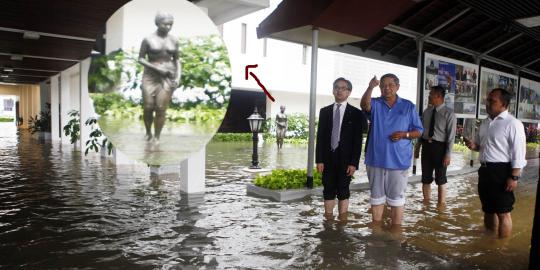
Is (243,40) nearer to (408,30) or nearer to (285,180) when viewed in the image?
(408,30)

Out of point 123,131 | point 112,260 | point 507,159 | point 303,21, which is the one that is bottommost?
point 112,260

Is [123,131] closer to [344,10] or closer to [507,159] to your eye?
[507,159]

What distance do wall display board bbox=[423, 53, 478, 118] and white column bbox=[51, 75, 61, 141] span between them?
1460cm

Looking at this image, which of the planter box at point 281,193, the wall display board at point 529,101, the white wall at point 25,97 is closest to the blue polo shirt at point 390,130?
the planter box at point 281,193

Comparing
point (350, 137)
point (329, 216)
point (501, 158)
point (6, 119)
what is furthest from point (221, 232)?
point (6, 119)

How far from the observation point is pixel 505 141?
396 cm

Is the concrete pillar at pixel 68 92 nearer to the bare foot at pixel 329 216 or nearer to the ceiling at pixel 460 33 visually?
the ceiling at pixel 460 33

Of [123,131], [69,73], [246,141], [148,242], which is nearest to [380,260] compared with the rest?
[148,242]

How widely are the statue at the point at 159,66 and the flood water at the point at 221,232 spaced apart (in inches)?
75.6

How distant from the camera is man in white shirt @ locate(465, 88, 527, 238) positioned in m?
3.88

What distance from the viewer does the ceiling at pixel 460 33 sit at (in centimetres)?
658

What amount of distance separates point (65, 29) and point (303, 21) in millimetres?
4818

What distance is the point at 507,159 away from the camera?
13.0 ft

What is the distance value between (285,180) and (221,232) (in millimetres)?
2223
